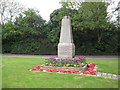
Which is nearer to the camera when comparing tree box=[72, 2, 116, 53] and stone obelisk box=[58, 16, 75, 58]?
stone obelisk box=[58, 16, 75, 58]

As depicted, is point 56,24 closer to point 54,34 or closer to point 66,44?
point 54,34

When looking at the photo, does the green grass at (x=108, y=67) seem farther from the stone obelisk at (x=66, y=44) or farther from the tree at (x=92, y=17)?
the tree at (x=92, y=17)

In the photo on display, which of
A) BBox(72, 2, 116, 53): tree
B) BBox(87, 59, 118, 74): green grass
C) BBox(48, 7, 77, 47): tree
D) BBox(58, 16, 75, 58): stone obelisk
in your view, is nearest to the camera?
BBox(87, 59, 118, 74): green grass

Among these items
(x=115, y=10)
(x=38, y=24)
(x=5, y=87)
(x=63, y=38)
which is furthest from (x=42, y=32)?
(x=5, y=87)

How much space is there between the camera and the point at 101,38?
78.7 ft

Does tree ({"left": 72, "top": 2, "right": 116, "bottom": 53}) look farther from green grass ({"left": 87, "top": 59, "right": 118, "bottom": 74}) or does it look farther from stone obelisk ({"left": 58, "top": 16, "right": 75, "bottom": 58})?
stone obelisk ({"left": 58, "top": 16, "right": 75, "bottom": 58})

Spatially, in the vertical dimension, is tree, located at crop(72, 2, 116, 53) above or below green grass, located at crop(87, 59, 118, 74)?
above

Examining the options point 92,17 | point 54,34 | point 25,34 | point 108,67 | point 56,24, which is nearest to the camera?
point 108,67

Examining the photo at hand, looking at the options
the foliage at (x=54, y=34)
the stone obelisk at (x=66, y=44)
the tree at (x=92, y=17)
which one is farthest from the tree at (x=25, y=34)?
the stone obelisk at (x=66, y=44)

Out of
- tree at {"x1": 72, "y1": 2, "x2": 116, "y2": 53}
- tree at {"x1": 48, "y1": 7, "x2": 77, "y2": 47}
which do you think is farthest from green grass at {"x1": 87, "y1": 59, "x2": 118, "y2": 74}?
tree at {"x1": 48, "y1": 7, "x2": 77, "y2": 47}

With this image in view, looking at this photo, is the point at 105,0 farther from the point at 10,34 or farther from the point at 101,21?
the point at 10,34

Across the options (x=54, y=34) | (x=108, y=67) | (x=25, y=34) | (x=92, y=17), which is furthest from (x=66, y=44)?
(x=25, y=34)

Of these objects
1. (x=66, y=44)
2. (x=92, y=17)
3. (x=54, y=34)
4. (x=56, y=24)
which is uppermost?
(x=92, y=17)

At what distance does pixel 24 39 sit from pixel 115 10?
1614cm
